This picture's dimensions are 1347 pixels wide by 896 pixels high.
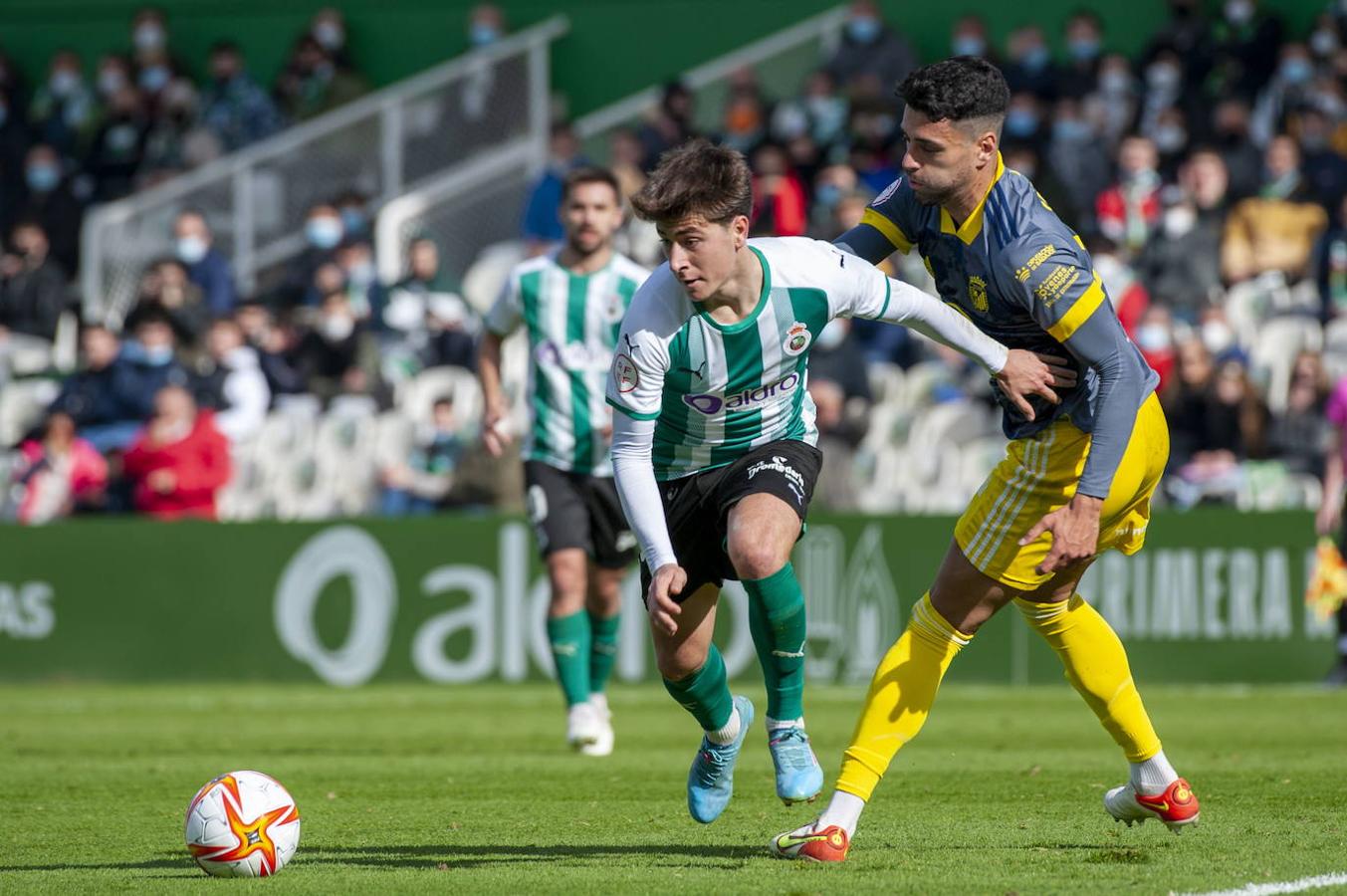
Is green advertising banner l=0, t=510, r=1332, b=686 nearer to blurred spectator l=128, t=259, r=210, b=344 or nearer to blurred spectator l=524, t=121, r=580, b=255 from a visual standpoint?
blurred spectator l=524, t=121, r=580, b=255

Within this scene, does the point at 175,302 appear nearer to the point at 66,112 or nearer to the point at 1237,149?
the point at 66,112

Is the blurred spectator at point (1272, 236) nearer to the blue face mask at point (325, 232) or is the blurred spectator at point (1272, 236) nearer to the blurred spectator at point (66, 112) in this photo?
the blue face mask at point (325, 232)

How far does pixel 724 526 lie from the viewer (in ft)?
21.5

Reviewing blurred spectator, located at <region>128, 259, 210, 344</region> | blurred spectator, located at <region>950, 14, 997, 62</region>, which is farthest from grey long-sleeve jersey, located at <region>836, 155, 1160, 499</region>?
blurred spectator, located at <region>950, 14, 997, 62</region>

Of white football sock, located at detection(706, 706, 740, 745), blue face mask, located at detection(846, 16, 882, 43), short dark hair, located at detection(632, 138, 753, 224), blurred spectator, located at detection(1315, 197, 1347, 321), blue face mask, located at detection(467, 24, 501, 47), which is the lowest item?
white football sock, located at detection(706, 706, 740, 745)

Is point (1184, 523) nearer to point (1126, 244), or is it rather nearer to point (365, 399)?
point (1126, 244)

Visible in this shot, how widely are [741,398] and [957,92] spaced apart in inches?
47.1

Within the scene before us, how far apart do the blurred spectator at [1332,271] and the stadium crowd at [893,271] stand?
18 mm

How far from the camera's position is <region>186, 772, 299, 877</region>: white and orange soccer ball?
19.8ft

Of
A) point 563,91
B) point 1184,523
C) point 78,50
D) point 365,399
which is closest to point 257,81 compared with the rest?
point 78,50

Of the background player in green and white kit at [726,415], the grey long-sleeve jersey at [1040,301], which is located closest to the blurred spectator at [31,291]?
the background player in green and white kit at [726,415]

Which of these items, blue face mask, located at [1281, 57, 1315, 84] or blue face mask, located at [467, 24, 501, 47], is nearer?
blue face mask, located at [1281, 57, 1315, 84]

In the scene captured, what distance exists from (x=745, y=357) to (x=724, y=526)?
1.89ft

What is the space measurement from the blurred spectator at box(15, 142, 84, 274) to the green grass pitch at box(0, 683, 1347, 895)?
34.7 ft
